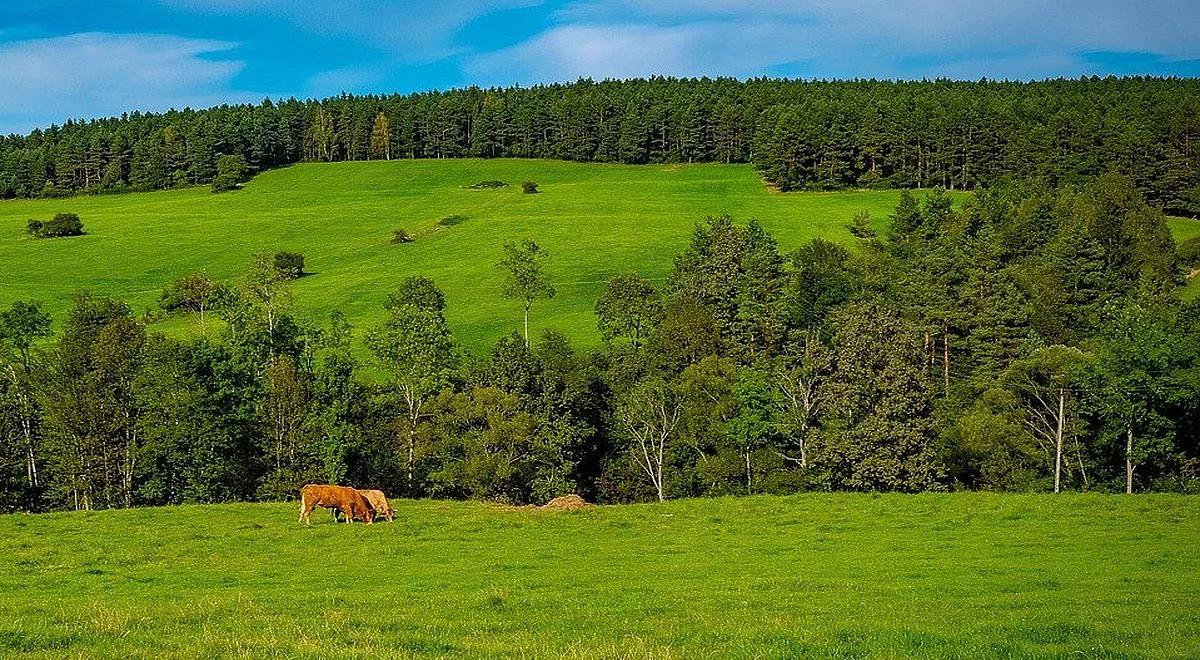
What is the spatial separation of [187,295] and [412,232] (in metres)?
46.6

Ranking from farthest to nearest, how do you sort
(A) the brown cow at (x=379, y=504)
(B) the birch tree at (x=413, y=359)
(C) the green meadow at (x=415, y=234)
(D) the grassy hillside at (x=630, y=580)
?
(C) the green meadow at (x=415, y=234) < (B) the birch tree at (x=413, y=359) < (A) the brown cow at (x=379, y=504) < (D) the grassy hillside at (x=630, y=580)

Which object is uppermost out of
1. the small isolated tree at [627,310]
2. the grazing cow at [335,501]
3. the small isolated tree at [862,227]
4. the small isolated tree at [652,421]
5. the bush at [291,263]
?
the small isolated tree at [862,227]

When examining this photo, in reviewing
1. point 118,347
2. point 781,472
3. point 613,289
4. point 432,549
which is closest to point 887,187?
point 613,289

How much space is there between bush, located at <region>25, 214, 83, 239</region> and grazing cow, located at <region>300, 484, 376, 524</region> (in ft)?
433

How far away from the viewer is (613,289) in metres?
85.9

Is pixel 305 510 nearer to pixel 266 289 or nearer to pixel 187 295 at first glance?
pixel 266 289

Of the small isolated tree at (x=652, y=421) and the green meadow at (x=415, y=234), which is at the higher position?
the green meadow at (x=415, y=234)

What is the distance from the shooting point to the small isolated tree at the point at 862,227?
123m

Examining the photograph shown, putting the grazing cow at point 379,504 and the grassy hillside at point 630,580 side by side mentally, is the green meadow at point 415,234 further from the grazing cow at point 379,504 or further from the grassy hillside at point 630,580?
the grassy hillside at point 630,580

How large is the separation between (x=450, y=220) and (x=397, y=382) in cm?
7969

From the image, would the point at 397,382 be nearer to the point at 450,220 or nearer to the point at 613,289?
the point at 613,289

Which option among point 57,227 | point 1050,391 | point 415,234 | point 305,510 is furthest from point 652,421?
point 57,227

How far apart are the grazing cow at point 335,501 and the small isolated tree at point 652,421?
34440mm

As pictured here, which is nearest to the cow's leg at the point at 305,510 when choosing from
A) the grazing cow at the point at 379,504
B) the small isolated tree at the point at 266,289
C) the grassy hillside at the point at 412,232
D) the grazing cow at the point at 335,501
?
the grazing cow at the point at 335,501
